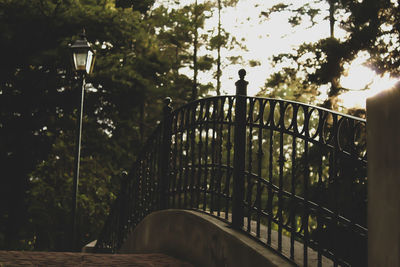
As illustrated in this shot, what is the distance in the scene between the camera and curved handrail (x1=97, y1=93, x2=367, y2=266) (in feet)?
9.75

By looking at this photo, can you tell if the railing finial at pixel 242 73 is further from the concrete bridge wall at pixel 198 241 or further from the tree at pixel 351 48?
the tree at pixel 351 48

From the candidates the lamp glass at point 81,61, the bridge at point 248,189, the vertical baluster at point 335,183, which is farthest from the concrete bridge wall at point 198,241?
the lamp glass at point 81,61

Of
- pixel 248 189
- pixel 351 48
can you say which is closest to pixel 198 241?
pixel 248 189

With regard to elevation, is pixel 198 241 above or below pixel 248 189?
below

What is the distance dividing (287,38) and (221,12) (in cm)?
699

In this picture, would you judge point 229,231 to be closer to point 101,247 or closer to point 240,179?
point 240,179

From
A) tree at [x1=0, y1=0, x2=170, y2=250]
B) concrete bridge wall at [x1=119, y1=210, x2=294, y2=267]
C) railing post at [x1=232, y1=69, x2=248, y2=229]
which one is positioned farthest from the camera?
tree at [x1=0, y1=0, x2=170, y2=250]

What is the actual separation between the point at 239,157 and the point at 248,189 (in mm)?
361

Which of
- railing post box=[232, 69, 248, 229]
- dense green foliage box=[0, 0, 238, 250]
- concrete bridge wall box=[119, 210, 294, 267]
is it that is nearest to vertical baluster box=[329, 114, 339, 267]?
concrete bridge wall box=[119, 210, 294, 267]

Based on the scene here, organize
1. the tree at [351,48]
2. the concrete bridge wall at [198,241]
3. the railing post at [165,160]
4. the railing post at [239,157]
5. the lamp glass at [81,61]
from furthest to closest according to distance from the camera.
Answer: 1. the tree at [351,48]
2. the lamp glass at [81,61]
3. the railing post at [165,160]
4. the railing post at [239,157]
5. the concrete bridge wall at [198,241]

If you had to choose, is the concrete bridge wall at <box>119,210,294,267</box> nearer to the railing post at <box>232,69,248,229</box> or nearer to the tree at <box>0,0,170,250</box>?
the railing post at <box>232,69,248,229</box>

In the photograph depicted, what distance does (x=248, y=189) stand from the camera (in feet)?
13.3

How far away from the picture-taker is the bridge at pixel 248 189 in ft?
9.85

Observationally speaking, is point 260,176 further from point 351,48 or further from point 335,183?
point 351,48
